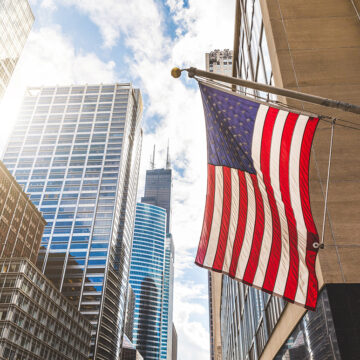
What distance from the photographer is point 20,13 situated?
8300 centimetres

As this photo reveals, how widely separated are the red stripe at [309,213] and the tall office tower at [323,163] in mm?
1400

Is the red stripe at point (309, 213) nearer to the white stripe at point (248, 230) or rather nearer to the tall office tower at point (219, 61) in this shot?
the white stripe at point (248, 230)

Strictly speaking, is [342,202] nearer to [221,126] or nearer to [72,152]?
[221,126]

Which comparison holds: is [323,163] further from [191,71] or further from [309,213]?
[191,71]

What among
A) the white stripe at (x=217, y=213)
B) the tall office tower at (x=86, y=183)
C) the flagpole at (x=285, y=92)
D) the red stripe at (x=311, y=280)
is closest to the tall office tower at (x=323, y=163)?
the red stripe at (x=311, y=280)

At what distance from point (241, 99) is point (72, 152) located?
151m

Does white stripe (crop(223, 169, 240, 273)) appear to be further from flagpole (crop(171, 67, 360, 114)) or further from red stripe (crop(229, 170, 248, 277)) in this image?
flagpole (crop(171, 67, 360, 114))

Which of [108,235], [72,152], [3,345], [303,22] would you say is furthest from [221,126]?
[72,152]

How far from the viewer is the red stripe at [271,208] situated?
24.8ft

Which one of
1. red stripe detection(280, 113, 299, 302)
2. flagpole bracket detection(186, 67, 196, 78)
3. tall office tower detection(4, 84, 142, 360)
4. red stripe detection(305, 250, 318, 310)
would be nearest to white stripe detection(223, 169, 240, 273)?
red stripe detection(280, 113, 299, 302)

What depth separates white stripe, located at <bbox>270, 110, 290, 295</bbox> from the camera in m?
7.36

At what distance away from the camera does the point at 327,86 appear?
39.0ft

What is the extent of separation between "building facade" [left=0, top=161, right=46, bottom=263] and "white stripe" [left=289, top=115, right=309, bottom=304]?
98.3 metres

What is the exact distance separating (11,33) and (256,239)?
88363 mm
